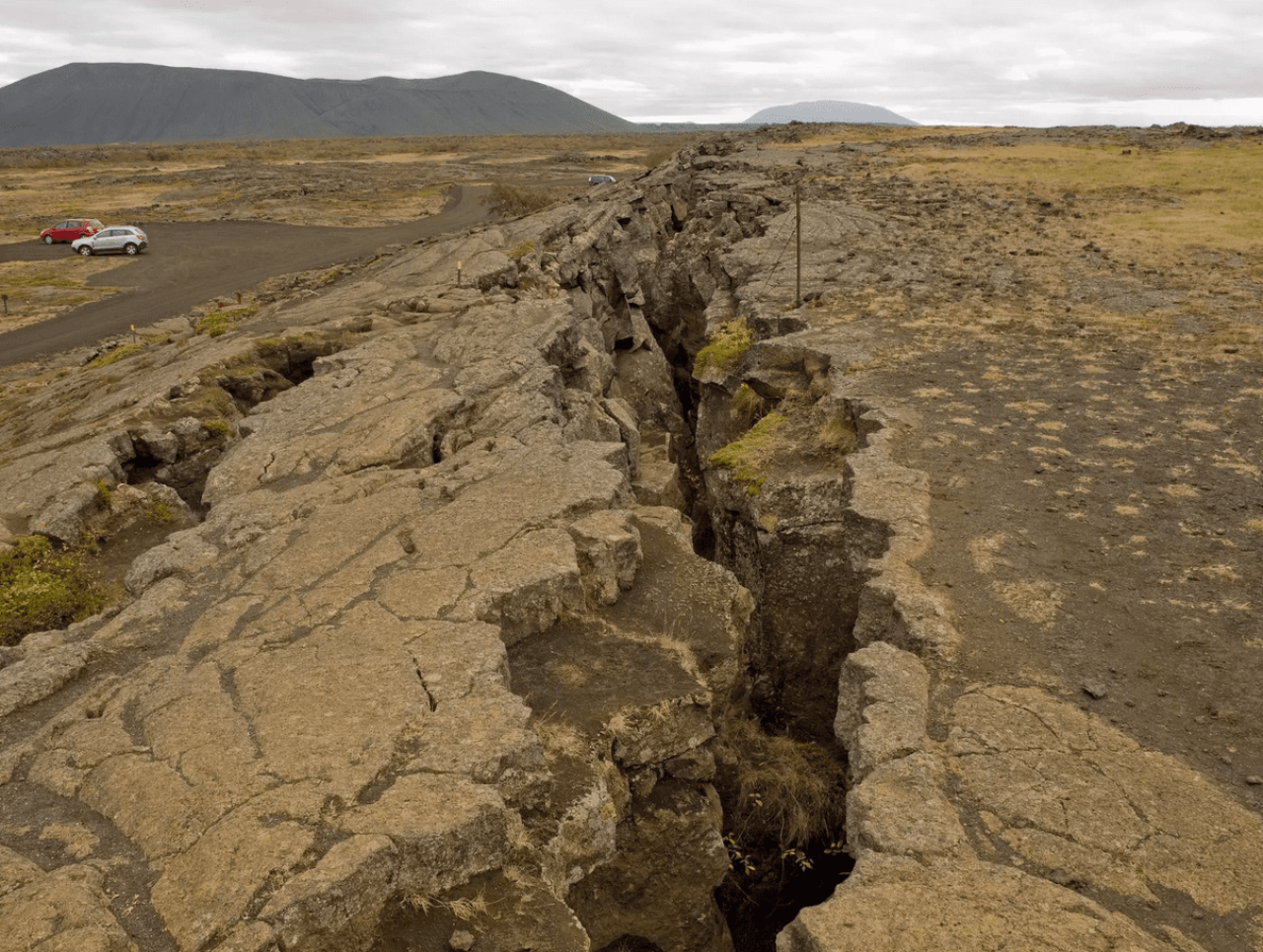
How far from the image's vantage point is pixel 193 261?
123 ft

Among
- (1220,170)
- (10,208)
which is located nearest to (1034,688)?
(1220,170)

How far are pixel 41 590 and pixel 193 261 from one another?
109 feet

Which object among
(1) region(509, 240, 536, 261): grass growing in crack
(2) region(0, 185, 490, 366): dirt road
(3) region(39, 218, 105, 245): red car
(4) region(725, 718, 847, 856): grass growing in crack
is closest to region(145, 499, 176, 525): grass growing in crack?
(4) region(725, 718, 847, 856): grass growing in crack

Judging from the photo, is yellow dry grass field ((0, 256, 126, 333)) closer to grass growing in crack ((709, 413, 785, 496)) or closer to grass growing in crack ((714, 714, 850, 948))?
grass growing in crack ((709, 413, 785, 496))

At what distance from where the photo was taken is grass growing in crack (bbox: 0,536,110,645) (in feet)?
27.5

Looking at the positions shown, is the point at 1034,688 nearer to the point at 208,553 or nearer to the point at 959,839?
the point at 959,839

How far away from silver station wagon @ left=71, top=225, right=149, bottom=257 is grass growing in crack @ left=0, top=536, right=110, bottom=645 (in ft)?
119

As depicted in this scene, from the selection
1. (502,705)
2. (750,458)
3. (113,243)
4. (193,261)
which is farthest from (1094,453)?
(113,243)

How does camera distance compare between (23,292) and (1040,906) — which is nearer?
(1040,906)

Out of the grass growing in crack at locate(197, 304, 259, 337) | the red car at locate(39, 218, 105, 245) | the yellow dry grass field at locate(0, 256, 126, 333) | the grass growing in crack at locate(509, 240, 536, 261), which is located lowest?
the yellow dry grass field at locate(0, 256, 126, 333)

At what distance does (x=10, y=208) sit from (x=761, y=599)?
66196mm

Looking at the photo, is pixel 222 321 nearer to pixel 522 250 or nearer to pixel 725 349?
pixel 522 250

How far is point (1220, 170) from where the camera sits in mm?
31078

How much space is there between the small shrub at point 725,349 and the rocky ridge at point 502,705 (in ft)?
9.32
